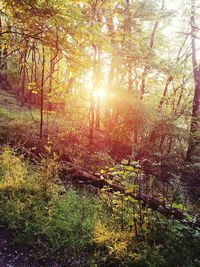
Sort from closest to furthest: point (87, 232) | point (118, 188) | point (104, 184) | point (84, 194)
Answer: point (87, 232) < point (118, 188) < point (84, 194) < point (104, 184)

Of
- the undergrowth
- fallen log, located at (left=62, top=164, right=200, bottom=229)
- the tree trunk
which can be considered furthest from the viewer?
the tree trunk

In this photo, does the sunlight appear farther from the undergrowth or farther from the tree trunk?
the undergrowth

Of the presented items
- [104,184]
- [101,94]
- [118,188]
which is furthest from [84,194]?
[101,94]

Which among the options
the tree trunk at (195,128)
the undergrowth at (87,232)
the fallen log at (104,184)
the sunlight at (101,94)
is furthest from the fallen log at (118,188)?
the tree trunk at (195,128)

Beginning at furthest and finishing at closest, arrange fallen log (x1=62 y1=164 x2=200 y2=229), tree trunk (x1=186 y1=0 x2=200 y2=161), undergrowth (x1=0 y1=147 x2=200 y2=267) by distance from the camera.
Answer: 1. tree trunk (x1=186 y1=0 x2=200 y2=161)
2. fallen log (x1=62 y1=164 x2=200 y2=229)
3. undergrowth (x1=0 y1=147 x2=200 y2=267)

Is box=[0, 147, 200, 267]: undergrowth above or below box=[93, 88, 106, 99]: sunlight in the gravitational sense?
below

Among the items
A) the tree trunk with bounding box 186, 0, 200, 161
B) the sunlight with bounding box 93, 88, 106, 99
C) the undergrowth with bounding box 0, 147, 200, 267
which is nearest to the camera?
the undergrowth with bounding box 0, 147, 200, 267

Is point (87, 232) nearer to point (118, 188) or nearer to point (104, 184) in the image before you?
Result: point (118, 188)

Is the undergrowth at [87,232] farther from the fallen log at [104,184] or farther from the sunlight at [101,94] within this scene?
the sunlight at [101,94]

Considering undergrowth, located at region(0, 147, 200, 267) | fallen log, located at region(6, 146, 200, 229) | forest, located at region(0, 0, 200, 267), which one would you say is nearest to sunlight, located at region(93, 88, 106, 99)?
forest, located at region(0, 0, 200, 267)

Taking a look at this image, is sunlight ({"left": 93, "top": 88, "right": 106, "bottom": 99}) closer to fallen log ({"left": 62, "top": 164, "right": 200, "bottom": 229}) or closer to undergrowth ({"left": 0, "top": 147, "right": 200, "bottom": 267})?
fallen log ({"left": 62, "top": 164, "right": 200, "bottom": 229})

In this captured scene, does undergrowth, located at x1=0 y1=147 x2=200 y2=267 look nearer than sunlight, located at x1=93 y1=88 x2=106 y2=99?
Yes

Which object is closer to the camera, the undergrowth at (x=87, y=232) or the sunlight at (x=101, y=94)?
the undergrowth at (x=87, y=232)

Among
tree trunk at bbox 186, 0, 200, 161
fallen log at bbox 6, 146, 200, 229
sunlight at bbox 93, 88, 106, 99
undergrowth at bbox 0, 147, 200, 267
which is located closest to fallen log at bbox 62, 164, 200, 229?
fallen log at bbox 6, 146, 200, 229
